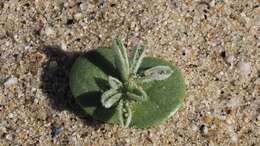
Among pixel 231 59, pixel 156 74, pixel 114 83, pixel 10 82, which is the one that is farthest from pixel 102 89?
pixel 231 59

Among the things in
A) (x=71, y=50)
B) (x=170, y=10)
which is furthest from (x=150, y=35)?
(x=71, y=50)

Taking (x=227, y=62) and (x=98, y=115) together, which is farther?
(x=227, y=62)

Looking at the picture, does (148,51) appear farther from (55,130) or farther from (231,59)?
(55,130)

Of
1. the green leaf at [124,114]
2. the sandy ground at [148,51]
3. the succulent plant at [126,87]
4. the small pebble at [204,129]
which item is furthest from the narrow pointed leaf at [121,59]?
the small pebble at [204,129]

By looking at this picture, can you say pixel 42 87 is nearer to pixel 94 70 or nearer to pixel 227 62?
pixel 94 70

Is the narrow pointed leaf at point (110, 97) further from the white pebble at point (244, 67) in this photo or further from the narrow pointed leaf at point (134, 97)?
the white pebble at point (244, 67)

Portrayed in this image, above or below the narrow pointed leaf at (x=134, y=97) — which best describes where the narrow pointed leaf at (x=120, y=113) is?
below
